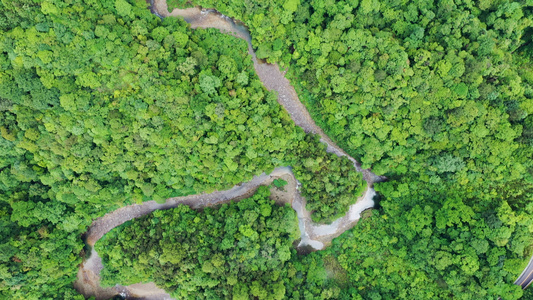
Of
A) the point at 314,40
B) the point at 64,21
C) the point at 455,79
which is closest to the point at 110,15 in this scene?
the point at 64,21

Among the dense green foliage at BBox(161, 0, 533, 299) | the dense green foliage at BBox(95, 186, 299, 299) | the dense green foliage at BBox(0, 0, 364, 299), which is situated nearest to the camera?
the dense green foliage at BBox(0, 0, 364, 299)

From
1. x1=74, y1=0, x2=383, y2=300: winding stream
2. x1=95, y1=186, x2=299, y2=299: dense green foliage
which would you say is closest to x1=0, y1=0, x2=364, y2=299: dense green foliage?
x1=74, y1=0, x2=383, y2=300: winding stream

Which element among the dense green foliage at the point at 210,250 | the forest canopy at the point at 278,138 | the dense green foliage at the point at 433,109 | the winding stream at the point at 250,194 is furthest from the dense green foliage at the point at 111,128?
the dense green foliage at the point at 433,109

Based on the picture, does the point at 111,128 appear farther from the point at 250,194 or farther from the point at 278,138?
the point at 250,194

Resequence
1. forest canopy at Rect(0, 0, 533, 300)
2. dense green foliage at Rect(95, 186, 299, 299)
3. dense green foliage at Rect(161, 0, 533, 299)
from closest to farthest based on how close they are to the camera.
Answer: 1. forest canopy at Rect(0, 0, 533, 300)
2. dense green foliage at Rect(161, 0, 533, 299)
3. dense green foliage at Rect(95, 186, 299, 299)

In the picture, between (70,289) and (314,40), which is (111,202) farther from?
(314,40)

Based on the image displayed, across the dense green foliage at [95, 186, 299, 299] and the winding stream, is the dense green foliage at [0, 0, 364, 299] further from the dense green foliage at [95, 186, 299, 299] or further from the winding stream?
the dense green foliage at [95, 186, 299, 299]
